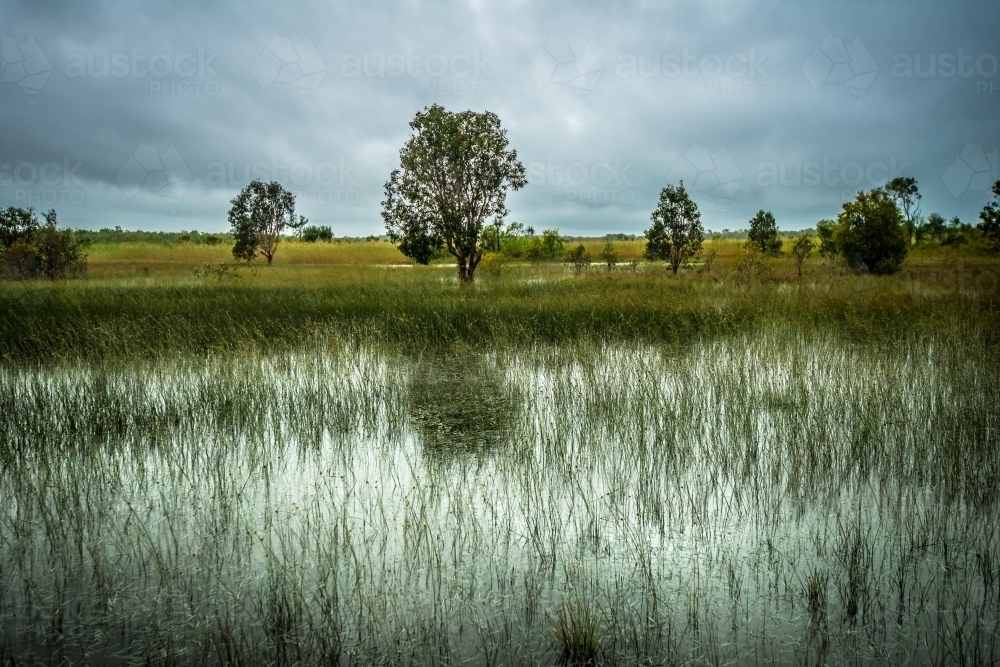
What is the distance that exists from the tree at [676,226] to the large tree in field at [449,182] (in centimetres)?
1292

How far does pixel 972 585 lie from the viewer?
12.0 ft

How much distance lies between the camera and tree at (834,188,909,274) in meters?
30.4

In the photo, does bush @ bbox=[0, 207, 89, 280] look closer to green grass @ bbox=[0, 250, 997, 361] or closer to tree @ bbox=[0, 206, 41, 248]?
tree @ bbox=[0, 206, 41, 248]

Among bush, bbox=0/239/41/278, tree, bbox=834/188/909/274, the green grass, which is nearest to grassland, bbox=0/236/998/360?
the green grass

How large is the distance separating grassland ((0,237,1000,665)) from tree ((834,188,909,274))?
22940 mm

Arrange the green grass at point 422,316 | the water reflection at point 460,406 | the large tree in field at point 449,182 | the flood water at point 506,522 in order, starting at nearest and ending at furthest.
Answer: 1. the flood water at point 506,522
2. the water reflection at point 460,406
3. the green grass at point 422,316
4. the large tree in field at point 449,182

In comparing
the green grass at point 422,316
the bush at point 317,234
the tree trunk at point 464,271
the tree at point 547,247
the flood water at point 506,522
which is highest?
the bush at point 317,234

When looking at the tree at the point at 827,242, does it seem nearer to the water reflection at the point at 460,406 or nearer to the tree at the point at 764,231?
the tree at the point at 764,231

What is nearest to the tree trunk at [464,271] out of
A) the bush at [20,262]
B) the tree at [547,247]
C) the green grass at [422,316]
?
the green grass at [422,316]

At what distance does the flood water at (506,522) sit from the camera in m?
3.27

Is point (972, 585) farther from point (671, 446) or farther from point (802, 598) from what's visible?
point (671, 446)

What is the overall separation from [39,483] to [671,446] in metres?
5.26

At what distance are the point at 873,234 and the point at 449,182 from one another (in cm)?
1988

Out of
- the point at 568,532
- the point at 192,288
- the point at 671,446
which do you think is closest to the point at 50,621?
the point at 568,532
